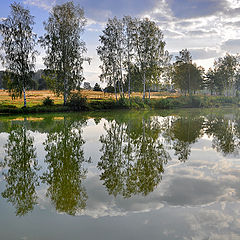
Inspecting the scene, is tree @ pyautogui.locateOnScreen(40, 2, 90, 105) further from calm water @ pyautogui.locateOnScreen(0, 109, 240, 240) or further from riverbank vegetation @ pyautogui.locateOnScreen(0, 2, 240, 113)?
calm water @ pyautogui.locateOnScreen(0, 109, 240, 240)

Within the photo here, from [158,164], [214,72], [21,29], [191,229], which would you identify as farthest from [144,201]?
[214,72]

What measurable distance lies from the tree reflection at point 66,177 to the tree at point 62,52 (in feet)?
94.0

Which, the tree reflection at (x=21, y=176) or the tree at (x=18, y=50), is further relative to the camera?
the tree at (x=18, y=50)

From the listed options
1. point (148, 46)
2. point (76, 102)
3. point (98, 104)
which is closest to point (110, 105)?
point (98, 104)

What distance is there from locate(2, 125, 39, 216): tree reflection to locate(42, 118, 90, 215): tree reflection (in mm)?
406

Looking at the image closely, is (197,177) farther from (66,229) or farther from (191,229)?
(66,229)

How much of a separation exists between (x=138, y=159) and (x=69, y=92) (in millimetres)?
31577

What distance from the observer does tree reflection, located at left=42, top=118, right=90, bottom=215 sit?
5.21 m

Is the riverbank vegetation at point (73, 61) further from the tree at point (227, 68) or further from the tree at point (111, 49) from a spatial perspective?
the tree at point (227, 68)

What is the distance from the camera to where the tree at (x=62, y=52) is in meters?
38.5

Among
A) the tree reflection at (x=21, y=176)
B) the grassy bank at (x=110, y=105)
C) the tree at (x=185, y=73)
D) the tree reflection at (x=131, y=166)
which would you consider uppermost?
the tree at (x=185, y=73)

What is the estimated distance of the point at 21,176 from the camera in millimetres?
7082

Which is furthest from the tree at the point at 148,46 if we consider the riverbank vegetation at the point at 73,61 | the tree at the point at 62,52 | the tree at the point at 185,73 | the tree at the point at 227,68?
the tree at the point at 227,68

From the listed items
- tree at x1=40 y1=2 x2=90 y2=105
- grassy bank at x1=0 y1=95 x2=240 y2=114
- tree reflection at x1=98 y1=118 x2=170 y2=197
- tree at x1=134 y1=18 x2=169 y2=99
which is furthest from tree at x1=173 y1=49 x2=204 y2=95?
tree reflection at x1=98 y1=118 x2=170 y2=197
